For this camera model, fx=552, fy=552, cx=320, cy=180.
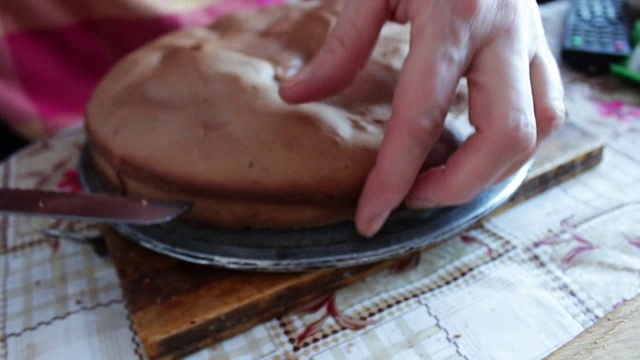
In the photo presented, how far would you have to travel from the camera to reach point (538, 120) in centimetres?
47

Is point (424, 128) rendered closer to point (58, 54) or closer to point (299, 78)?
point (299, 78)

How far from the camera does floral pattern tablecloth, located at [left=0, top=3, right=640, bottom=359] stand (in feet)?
1.52

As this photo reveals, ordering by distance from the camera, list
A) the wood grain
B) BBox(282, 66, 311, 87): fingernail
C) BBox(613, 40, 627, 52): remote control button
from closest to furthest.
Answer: the wood grain < BBox(282, 66, 311, 87): fingernail < BBox(613, 40, 627, 52): remote control button

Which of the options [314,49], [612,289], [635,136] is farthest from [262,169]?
[635,136]

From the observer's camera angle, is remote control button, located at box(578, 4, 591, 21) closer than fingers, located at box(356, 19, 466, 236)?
No

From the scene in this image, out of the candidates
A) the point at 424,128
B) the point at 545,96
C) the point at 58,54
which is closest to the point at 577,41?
the point at 545,96

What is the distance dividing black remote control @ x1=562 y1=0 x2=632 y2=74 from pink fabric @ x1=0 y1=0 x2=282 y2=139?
652 millimetres

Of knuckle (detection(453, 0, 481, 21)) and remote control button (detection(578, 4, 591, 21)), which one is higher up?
knuckle (detection(453, 0, 481, 21))

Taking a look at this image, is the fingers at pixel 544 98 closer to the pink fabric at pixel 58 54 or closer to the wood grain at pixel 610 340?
the wood grain at pixel 610 340

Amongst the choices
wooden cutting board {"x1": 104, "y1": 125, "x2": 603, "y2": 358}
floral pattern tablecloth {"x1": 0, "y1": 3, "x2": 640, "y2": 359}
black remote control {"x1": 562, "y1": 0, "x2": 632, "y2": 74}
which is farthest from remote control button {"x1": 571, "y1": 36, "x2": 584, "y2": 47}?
wooden cutting board {"x1": 104, "y1": 125, "x2": 603, "y2": 358}

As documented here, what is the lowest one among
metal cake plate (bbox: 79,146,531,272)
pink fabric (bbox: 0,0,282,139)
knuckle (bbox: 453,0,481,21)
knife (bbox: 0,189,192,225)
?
pink fabric (bbox: 0,0,282,139)

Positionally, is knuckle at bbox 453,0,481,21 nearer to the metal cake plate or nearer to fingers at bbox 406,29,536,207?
fingers at bbox 406,29,536,207

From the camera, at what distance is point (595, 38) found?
35.4 inches

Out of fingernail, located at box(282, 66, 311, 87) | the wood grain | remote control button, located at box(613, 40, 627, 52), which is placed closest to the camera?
the wood grain
